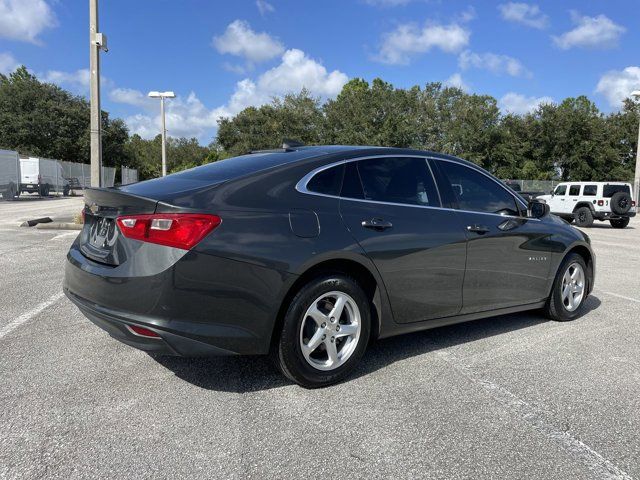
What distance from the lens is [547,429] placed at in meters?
2.90

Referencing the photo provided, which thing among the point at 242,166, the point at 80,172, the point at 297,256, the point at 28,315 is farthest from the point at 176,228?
the point at 80,172

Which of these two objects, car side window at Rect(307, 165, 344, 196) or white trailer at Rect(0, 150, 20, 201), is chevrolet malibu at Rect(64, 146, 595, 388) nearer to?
car side window at Rect(307, 165, 344, 196)

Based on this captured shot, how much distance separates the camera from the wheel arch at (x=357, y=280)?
3199 millimetres

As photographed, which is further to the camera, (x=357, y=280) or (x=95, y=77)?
(x=95, y=77)

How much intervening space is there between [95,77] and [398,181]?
11.4 m

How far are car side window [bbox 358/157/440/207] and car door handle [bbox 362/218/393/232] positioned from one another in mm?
185

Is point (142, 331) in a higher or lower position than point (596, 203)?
lower

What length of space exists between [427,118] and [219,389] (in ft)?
177

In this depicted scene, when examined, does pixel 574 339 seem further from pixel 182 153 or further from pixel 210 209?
pixel 182 153

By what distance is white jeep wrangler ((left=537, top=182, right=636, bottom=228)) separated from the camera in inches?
731

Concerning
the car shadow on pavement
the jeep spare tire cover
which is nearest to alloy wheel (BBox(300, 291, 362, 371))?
the car shadow on pavement

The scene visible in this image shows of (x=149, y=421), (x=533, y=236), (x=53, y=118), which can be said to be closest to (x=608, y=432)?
(x=533, y=236)

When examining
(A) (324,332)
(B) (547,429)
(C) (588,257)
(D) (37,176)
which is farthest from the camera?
(D) (37,176)

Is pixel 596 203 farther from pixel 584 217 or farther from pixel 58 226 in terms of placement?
pixel 58 226
